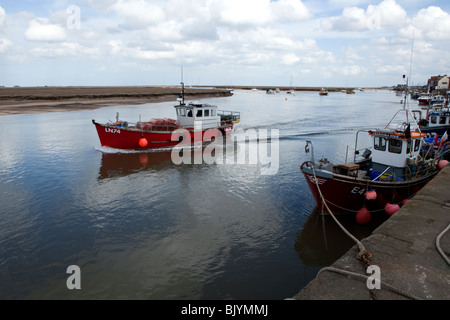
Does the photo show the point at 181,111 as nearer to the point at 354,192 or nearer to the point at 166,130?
the point at 166,130

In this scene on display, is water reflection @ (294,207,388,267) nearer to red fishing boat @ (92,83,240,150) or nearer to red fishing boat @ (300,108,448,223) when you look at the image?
red fishing boat @ (300,108,448,223)

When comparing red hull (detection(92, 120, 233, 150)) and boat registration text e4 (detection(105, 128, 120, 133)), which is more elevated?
boat registration text e4 (detection(105, 128, 120, 133))

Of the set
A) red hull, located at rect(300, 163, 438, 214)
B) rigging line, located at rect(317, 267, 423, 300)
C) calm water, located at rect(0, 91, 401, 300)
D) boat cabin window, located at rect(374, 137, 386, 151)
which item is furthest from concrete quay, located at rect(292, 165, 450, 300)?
boat cabin window, located at rect(374, 137, 386, 151)

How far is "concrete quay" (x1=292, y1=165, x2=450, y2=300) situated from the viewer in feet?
19.3

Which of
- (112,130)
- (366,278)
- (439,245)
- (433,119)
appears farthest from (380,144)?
(112,130)

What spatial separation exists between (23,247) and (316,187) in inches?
Answer: 438

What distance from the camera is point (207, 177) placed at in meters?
18.9

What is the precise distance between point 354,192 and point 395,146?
3607mm

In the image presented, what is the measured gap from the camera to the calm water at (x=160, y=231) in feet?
29.2

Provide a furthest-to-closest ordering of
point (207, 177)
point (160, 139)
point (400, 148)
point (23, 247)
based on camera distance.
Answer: point (160, 139)
point (207, 177)
point (400, 148)
point (23, 247)

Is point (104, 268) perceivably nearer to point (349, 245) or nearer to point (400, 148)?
point (349, 245)

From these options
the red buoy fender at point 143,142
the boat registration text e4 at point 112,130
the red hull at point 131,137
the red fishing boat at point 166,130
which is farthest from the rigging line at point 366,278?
the boat registration text e4 at point 112,130

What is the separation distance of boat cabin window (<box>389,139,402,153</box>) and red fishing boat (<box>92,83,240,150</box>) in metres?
16.9
